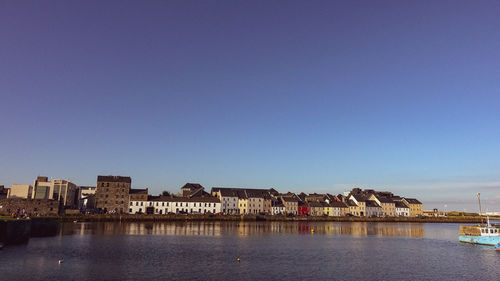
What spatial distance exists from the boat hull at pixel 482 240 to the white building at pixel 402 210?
110463 mm

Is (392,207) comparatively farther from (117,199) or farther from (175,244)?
(175,244)

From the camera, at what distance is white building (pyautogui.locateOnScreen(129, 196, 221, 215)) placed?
126m

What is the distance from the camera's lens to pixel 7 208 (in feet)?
333

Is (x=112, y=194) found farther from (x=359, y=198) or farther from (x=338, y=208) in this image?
(x=359, y=198)

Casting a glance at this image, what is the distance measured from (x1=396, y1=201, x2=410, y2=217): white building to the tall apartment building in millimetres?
133227

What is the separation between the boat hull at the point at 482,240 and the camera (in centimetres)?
6625

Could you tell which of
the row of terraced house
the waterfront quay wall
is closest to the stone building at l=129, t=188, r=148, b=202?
the row of terraced house

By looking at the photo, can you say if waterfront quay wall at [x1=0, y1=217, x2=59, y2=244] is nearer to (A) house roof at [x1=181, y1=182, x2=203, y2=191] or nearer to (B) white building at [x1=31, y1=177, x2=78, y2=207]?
(B) white building at [x1=31, y1=177, x2=78, y2=207]

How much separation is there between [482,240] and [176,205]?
3839 inches

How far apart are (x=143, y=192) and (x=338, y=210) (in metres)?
90.6

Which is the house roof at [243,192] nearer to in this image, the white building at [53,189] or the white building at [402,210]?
the white building at [53,189]

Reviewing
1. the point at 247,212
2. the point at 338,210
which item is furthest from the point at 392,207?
the point at 247,212

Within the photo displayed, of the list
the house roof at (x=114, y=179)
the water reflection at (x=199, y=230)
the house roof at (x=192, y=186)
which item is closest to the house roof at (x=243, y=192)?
the house roof at (x=192, y=186)

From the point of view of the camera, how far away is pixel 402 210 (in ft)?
→ 587
